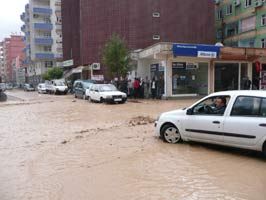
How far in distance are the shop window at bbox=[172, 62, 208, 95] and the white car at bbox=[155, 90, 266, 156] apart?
18.1 meters

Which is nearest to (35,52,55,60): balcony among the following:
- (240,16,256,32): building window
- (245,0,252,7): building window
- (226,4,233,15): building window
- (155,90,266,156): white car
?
(226,4,233,15): building window

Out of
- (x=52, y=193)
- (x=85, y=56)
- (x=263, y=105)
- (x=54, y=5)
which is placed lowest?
(x=52, y=193)

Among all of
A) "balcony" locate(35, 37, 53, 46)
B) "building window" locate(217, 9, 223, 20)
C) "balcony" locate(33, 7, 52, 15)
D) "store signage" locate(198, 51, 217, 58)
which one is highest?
"balcony" locate(33, 7, 52, 15)

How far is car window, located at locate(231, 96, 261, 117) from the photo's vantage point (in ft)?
25.0

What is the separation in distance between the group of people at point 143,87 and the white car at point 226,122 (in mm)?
17997

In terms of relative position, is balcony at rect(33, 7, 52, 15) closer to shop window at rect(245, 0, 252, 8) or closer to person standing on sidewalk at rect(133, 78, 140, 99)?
shop window at rect(245, 0, 252, 8)

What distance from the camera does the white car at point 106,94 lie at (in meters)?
24.4

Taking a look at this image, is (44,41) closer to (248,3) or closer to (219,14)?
(219,14)

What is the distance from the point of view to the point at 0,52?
509 feet

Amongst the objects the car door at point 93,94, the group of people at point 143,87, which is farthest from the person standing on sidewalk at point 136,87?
the car door at point 93,94

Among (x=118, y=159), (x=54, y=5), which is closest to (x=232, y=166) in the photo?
(x=118, y=159)

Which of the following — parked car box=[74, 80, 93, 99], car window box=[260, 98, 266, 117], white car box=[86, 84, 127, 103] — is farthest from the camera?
parked car box=[74, 80, 93, 99]

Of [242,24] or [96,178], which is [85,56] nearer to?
[242,24]

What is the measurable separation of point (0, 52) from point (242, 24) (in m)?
128
